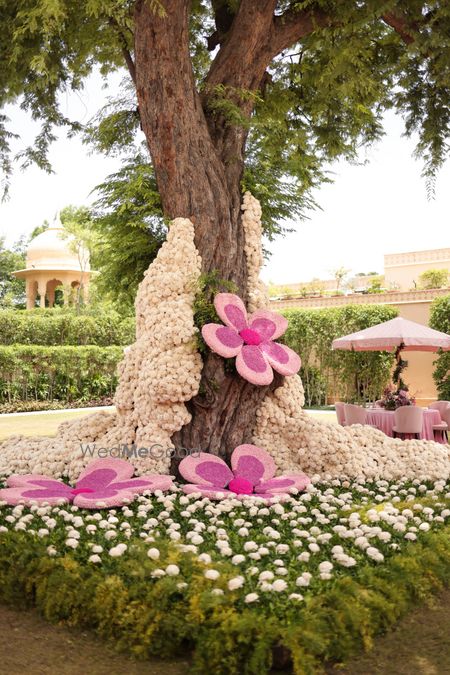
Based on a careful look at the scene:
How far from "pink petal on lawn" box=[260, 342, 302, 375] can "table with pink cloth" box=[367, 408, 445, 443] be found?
13.0 ft

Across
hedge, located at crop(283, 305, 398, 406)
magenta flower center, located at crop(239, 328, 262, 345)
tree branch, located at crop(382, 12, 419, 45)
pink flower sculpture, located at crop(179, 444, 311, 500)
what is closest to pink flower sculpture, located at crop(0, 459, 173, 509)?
pink flower sculpture, located at crop(179, 444, 311, 500)

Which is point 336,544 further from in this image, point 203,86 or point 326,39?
point 326,39

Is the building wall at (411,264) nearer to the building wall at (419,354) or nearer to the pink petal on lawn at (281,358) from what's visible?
the building wall at (419,354)

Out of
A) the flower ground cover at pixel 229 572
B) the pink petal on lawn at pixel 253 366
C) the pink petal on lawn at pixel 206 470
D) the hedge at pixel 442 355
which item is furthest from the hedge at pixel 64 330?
the flower ground cover at pixel 229 572

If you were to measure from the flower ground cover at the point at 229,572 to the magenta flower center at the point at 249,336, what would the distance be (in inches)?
73.3

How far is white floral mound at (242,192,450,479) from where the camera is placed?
6523 millimetres

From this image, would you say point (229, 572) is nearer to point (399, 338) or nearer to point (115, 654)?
point (115, 654)

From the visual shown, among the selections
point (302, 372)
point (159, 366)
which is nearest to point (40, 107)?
point (159, 366)

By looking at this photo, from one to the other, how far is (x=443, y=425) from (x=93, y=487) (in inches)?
269

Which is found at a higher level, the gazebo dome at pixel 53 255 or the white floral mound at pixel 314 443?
the gazebo dome at pixel 53 255

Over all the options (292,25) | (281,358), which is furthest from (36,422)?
(292,25)

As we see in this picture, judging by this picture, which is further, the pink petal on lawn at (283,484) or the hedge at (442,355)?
the hedge at (442,355)

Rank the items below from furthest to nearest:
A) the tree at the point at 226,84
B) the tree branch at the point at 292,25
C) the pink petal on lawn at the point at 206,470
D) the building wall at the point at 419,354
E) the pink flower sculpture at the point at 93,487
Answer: the building wall at the point at 419,354 → the tree branch at the point at 292,25 → the tree at the point at 226,84 → the pink petal on lawn at the point at 206,470 → the pink flower sculpture at the point at 93,487

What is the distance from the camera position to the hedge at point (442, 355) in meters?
16.3
